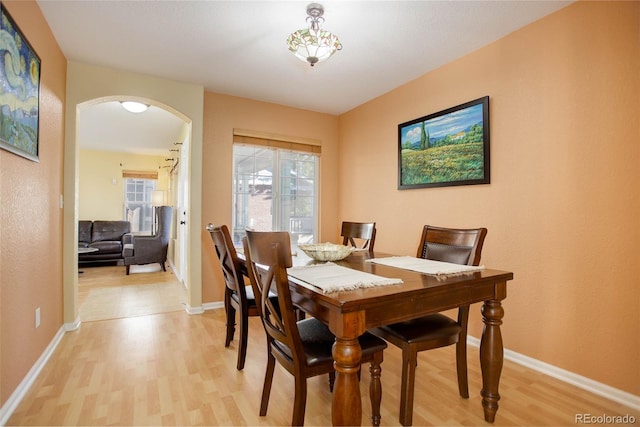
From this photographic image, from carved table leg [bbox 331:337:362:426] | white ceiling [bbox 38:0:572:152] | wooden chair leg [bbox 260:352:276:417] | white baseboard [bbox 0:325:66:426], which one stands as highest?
white ceiling [bbox 38:0:572:152]

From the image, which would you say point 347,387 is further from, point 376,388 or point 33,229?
point 33,229

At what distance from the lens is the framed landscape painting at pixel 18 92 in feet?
4.81

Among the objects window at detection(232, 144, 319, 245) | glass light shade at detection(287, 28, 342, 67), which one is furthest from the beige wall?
glass light shade at detection(287, 28, 342, 67)

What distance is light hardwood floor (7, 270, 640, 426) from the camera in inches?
60.4

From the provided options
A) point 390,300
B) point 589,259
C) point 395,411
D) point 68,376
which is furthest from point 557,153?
point 68,376

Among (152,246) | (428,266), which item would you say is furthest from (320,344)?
(152,246)

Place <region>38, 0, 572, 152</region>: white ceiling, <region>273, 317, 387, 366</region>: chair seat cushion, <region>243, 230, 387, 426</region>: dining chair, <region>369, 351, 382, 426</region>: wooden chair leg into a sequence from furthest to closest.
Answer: <region>38, 0, 572, 152</region>: white ceiling → <region>369, 351, 382, 426</region>: wooden chair leg → <region>273, 317, 387, 366</region>: chair seat cushion → <region>243, 230, 387, 426</region>: dining chair

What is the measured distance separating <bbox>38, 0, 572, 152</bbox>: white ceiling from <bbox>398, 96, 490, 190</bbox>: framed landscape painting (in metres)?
0.48

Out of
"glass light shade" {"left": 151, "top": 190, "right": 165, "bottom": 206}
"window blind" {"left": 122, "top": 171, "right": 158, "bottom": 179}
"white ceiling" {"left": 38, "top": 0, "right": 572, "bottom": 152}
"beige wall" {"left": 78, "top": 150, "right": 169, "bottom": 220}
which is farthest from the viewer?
"window blind" {"left": 122, "top": 171, "right": 158, "bottom": 179}

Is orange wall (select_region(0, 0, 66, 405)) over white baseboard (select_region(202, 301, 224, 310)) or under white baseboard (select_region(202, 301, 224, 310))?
over

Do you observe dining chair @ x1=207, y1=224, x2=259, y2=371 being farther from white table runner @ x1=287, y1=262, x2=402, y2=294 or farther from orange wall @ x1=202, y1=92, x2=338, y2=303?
orange wall @ x1=202, y1=92, x2=338, y2=303

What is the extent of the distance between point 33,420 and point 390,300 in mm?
1784

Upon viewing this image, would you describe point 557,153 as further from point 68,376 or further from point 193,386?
point 68,376

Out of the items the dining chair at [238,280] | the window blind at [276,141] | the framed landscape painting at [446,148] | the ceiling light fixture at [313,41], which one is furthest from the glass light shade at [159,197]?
the ceiling light fixture at [313,41]
